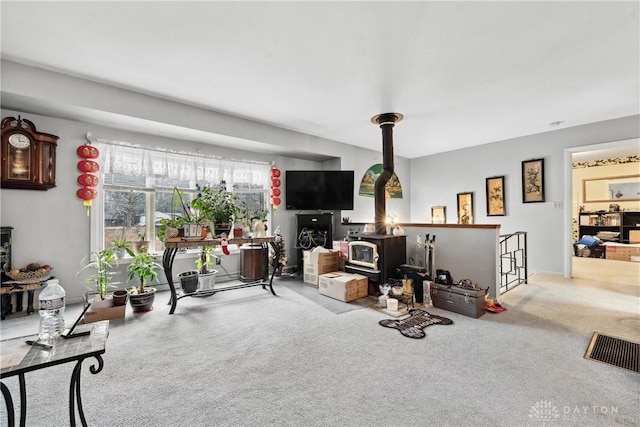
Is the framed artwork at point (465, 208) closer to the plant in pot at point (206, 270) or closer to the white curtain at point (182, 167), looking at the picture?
the white curtain at point (182, 167)

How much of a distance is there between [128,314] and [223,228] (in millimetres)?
1404

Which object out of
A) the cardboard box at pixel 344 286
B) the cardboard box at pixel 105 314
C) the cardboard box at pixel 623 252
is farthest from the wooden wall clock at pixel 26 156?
the cardboard box at pixel 623 252

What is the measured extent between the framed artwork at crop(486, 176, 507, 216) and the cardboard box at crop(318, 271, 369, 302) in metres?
3.61

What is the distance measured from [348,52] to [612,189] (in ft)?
29.5

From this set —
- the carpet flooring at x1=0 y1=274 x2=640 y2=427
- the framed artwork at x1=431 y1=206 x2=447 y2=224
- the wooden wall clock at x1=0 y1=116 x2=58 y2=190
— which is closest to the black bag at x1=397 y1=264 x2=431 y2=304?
the carpet flooring at x1=0 y1=274 x2=640 y2=427

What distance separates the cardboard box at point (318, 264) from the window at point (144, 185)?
1901 millimetres

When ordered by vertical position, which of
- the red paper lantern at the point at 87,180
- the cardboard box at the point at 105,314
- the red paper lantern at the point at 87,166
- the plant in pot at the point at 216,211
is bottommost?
the cardboard box at the point at 105,314

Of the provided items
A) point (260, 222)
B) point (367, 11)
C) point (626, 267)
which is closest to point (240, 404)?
point (260, 222)

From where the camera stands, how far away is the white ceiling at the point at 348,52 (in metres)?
1.99

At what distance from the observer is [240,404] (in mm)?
1598

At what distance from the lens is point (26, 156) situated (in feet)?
9.96

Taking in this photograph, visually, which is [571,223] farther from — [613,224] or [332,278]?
[332,278]

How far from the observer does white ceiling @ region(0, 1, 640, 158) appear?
1.99 m

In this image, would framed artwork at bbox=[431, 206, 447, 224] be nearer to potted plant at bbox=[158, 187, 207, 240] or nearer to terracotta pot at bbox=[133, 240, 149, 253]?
potted plant at bbox=[158, 187, 207, 240]
